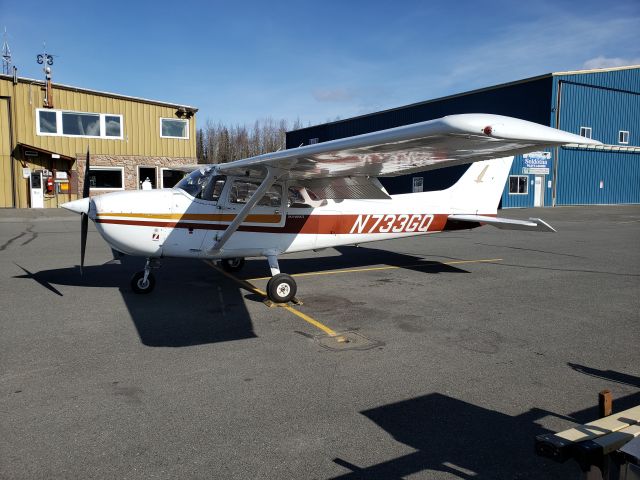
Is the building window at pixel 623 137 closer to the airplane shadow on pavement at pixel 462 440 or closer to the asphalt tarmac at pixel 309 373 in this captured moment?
the asphalt tarmac at pixel 309 373

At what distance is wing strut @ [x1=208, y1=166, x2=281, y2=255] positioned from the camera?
682 cm

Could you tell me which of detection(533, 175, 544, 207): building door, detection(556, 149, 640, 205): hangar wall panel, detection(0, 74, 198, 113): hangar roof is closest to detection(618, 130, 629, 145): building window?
detection(556, 149, 640, 205): hangar wall panel

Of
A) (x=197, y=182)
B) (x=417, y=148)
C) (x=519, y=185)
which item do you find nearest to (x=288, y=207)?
(x=197, y=182)

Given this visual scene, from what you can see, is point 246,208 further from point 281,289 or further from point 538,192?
point 538,192

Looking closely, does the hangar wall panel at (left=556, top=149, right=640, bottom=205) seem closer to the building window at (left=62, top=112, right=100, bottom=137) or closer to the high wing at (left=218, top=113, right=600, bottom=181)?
the high wing at (left=218, top=113, right=600, bottom=181)

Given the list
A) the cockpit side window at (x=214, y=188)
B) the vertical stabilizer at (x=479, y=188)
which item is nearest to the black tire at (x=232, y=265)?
the cockpit side window at (x=214, y=188)

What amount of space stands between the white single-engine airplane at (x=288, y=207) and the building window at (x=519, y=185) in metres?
22.8

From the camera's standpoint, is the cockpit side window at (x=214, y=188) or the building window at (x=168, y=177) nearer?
the cockpit side window at (x=214, y=188)

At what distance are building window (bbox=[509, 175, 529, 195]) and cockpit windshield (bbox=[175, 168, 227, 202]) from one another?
87.9ft

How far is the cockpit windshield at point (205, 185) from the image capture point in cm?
738

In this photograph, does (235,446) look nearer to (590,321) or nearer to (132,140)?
(590,321)

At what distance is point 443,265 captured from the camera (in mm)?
10305

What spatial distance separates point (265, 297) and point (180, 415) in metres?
3.86

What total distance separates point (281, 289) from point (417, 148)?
3.10 m
